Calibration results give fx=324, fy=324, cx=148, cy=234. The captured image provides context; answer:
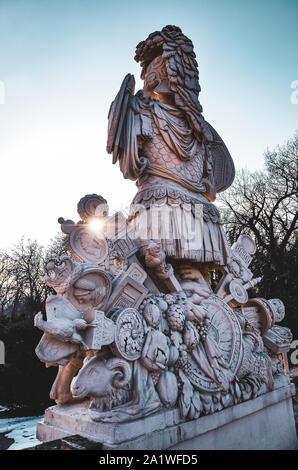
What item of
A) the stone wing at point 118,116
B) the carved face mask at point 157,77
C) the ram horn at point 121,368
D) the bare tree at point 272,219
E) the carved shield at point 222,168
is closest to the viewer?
the ram horn at point 121,368

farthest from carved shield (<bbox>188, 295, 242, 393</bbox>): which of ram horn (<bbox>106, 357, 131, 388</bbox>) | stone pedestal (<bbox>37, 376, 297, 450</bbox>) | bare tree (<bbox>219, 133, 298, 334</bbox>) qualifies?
bare tree (<bbox>219, 133, 298, 334</bbox>)

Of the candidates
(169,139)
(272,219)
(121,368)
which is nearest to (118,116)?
(169,139)

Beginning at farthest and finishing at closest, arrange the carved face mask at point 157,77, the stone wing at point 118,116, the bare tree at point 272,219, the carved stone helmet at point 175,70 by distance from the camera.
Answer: the bare tree at point 272,219, the carved face mask at point 157,77, the carved stone helmet at point 175,70, the stone wing at point 118,116

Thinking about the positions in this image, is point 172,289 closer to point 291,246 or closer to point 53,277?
point 53,277

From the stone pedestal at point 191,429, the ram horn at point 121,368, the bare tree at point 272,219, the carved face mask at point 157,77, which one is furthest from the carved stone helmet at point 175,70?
the bare tree at point 272,219

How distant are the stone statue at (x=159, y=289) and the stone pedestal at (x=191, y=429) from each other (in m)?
0.07

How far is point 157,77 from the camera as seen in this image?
4.15 m

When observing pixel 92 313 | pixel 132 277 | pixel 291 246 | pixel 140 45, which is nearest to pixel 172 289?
pixel 132 277

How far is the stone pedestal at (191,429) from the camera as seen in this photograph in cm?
208

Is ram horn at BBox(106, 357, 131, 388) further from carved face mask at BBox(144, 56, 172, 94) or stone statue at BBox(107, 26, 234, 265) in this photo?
carved face mask at BBox(144, 56, 172, 94)

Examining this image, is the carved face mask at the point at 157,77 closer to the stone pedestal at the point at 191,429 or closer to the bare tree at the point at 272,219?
the stone pedestal at the point at 191,429

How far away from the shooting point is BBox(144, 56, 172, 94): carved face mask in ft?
13.4
